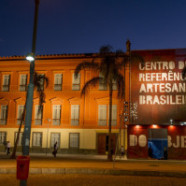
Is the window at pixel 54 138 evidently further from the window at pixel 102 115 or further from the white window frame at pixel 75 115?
the window at pixel 102 115

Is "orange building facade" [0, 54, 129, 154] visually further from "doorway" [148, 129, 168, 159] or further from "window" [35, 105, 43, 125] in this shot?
"doorway" [148, 129, 168, 159]

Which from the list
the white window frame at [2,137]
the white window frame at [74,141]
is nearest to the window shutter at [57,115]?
the white window frame at [74,141]

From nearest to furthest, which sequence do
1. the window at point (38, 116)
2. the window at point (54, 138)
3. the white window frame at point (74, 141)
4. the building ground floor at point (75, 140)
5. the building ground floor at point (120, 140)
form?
the building ground floor at point (120, 140) < the building ground floor at point (75, 140) < the white window frame at point (74, 141) < the window at point (54, 138) < the window at point (38, 116)

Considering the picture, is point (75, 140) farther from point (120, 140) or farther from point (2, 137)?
point (2, 137)

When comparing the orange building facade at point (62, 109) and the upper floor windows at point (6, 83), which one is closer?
the orange building facade at point (62, 109)

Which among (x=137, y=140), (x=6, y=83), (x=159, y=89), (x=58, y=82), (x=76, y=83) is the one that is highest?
(x=6, y=83)

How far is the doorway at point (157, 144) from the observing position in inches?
1061

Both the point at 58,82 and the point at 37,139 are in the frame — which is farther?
the point at 58,82

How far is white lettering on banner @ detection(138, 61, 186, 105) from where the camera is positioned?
31703mm

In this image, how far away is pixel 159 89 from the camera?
32.1 meters

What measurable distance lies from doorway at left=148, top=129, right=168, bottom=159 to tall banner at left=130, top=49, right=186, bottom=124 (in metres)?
4.33

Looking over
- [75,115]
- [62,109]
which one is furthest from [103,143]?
[62,109]

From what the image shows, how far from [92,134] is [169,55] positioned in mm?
12119

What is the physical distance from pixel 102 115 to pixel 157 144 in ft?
25.5
